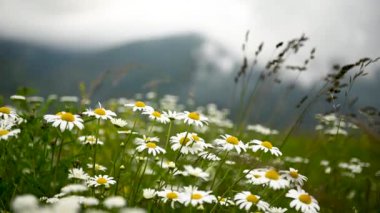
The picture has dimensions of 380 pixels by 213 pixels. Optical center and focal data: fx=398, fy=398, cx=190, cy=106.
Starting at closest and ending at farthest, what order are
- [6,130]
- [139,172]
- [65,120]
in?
1. [65,120]
2. [6,130]
3. [139,172]

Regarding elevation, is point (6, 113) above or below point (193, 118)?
below

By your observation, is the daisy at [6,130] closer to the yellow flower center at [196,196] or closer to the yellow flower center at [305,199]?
the yellow flower center at [196,196]

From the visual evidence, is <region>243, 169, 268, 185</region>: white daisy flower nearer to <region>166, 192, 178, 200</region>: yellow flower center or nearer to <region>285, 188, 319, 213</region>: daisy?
<region>285, 188, 319, 213</region>: daisy

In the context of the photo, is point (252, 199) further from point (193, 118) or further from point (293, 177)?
point (193, 118)

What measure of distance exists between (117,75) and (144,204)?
1568 millimetres

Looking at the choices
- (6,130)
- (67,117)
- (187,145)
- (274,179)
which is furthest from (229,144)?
(6,130)

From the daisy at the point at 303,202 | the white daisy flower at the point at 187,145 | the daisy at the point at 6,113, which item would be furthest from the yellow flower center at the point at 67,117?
the daisy at the point at 303,202

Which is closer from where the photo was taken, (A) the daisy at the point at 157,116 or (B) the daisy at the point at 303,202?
(B) the daisy at the point at 303,202

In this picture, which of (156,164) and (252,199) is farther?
(156,164)

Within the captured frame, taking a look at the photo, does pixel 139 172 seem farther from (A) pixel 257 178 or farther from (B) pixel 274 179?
(B) pixel 274 179

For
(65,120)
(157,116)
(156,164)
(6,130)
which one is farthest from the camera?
(156,164)

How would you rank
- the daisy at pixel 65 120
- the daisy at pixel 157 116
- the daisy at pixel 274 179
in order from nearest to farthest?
the daisy at pixel 274 179 < the daisy at pixel 65 120 < the daisy at pixel 157 116

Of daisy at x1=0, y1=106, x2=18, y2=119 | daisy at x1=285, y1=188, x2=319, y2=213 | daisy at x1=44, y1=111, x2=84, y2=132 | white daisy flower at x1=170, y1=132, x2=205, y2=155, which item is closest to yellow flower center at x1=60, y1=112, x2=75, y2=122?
daisy at x1=44, y1=111, x2=84, y2=132

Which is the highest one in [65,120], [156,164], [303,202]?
[65,120]
